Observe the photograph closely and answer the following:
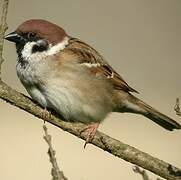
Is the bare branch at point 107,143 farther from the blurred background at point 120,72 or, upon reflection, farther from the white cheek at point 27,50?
the blurred background at point 120,72

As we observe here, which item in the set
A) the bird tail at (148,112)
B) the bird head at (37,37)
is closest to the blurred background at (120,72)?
the bird tail at (148,112)

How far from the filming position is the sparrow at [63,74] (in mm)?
3189

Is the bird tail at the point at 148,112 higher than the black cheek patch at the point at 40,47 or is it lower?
lower

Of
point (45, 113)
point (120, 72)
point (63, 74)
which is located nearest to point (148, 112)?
point (63, 74)

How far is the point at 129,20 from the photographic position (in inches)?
190

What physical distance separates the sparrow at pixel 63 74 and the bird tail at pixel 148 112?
0.02 m


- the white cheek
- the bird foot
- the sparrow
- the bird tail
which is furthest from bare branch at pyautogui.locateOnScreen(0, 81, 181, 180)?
the bird tail

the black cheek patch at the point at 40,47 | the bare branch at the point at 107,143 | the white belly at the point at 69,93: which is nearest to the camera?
the bare branch at the point at 107,143

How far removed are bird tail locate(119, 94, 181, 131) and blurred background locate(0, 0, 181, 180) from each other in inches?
24.3

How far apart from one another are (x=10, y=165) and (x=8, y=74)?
18.4 inches

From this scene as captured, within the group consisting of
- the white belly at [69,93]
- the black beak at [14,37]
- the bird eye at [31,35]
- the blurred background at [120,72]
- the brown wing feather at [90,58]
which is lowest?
the blurred background at [120,72]

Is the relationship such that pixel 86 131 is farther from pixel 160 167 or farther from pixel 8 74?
pixel 8 74

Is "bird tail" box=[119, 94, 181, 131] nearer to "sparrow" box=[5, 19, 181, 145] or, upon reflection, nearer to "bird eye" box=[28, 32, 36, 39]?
"sparrow" box=[5, 19, 181, 145]

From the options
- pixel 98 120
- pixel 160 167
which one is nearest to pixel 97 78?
pixel 98 120
